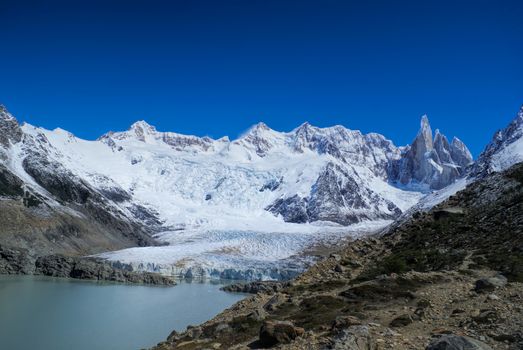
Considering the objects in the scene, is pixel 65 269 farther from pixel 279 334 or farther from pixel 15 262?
pixel 279 334

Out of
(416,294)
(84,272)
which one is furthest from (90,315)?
(84,272)

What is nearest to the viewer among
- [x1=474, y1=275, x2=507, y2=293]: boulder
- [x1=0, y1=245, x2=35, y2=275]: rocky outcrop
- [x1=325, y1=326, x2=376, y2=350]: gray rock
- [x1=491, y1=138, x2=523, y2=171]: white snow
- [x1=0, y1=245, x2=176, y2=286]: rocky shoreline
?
[x1=325, y1=326, x2=376, y2=350]: gray rock

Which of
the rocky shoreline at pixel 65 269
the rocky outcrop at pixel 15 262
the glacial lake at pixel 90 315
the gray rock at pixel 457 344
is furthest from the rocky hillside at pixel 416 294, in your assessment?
the rocky outcrop at pixel 15 262

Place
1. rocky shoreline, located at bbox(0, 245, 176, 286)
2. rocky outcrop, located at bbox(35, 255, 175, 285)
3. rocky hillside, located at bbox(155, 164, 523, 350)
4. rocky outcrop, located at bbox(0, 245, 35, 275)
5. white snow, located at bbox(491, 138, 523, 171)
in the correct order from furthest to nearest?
white snow, located at bbox(491, 138, 523, 171) → rocky outcrop, located at bbox(35, 255, 175, 285) → rocky shoreline, located at bbox(0, 245, 176, 286) → rocky outcrop, located at bbox(0, 245, 35, 275) → rocky hillside, located at bbox(155, 164, 523, 350)

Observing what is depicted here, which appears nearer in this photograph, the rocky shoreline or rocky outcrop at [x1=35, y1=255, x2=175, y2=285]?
the rocky shoreline

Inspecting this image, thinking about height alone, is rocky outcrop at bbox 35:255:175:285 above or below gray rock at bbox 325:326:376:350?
above

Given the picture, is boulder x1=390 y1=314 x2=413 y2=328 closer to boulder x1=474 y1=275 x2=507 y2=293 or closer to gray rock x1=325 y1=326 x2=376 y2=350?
gray rock x1=325 y1=326 x2=376 y2=350

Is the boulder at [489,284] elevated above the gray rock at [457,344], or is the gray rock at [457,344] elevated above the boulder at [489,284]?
the boulder at [489,284]

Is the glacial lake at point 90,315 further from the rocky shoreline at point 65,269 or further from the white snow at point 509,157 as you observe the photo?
the white snow at point 509,157

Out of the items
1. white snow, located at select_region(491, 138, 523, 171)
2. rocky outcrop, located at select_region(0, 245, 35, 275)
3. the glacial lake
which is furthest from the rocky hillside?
white snow, located at select_region(491, 138, 523, 171)
